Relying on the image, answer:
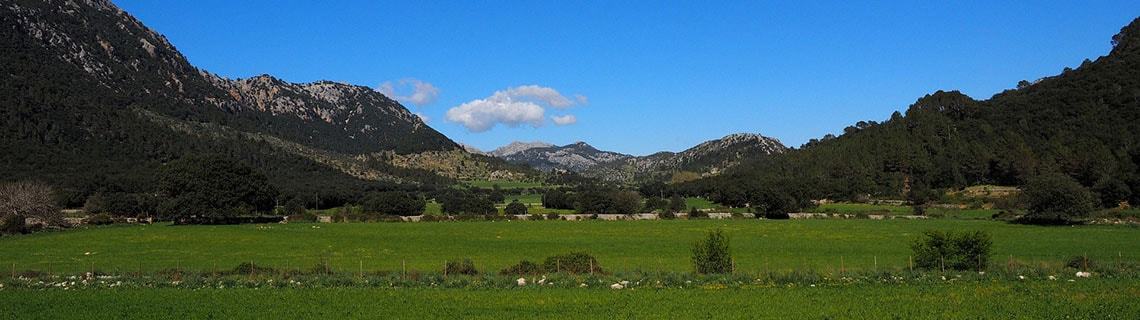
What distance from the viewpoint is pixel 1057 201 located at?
86.6 meters

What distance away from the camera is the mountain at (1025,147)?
12750 centimetres

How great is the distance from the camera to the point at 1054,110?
158 meters

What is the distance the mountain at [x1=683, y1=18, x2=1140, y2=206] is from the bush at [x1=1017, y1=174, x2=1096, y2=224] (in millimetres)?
23148

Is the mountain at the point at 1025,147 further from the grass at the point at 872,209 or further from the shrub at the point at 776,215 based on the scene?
the shrub at the point at 776,215

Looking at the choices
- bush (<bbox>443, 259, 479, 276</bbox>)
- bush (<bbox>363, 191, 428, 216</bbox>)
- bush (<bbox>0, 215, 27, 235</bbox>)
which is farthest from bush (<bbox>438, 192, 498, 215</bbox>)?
bush (<bbox>443, 259, 479, 276</bbox>)

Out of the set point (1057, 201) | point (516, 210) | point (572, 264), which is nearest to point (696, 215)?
point (516, 210)

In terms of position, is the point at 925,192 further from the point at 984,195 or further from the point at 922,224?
the point at 922,224

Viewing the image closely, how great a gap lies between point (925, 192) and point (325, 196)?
116 meters

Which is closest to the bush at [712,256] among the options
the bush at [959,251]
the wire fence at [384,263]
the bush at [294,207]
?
the wire fence at [384,263]

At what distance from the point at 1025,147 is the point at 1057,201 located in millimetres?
74284

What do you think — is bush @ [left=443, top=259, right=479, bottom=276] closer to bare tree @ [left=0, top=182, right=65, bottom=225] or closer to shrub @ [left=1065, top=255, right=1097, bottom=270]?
shrub @ [left=1065, top=255, right=1097, bottom=270]

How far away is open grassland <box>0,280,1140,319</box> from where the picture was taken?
24688 millimetres

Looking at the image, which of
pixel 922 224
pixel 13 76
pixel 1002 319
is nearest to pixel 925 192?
pixel 922 224

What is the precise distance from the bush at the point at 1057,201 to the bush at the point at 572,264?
218 ft
